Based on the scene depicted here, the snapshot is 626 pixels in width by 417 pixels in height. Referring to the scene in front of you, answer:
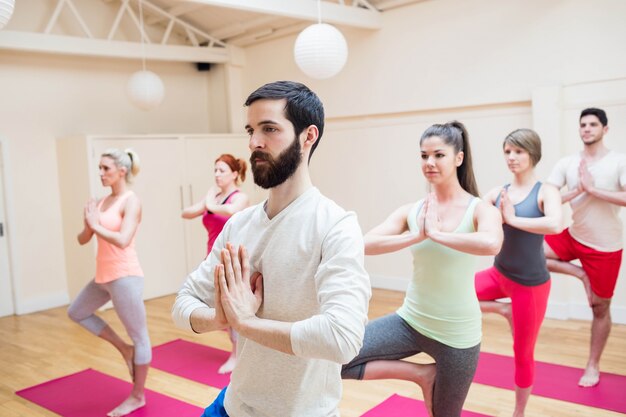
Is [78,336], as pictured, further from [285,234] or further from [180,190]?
[285,234]

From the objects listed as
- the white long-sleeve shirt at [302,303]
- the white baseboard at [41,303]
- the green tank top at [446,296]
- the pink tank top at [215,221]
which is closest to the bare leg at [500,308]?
the green tank top at [446,296]

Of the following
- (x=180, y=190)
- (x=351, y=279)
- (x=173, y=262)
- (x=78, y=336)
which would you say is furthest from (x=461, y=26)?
(x=351, y=279)

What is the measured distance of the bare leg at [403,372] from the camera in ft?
6.68

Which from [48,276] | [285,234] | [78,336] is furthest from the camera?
[48,276]

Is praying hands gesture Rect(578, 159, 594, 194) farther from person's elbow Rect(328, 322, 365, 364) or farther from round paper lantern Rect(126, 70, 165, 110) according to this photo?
round paper lantern Rect(126, 70, 165, 110)

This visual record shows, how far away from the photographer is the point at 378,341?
2080mm

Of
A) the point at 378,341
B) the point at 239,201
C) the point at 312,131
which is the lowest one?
the point at 378,341

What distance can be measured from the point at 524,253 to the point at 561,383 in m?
1.19

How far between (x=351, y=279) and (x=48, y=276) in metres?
5.43

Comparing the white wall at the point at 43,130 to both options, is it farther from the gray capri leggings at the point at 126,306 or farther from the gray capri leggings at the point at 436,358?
the gray capri leggings at the point at 436,358

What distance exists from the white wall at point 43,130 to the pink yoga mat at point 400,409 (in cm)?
395

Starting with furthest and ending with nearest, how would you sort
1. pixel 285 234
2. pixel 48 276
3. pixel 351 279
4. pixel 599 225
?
pixel 48 276 < pixel 599 225 < pixel 285 234 < pixel 351 279

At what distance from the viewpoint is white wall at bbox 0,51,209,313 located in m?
5.62

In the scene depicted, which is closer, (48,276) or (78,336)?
(78,336)
